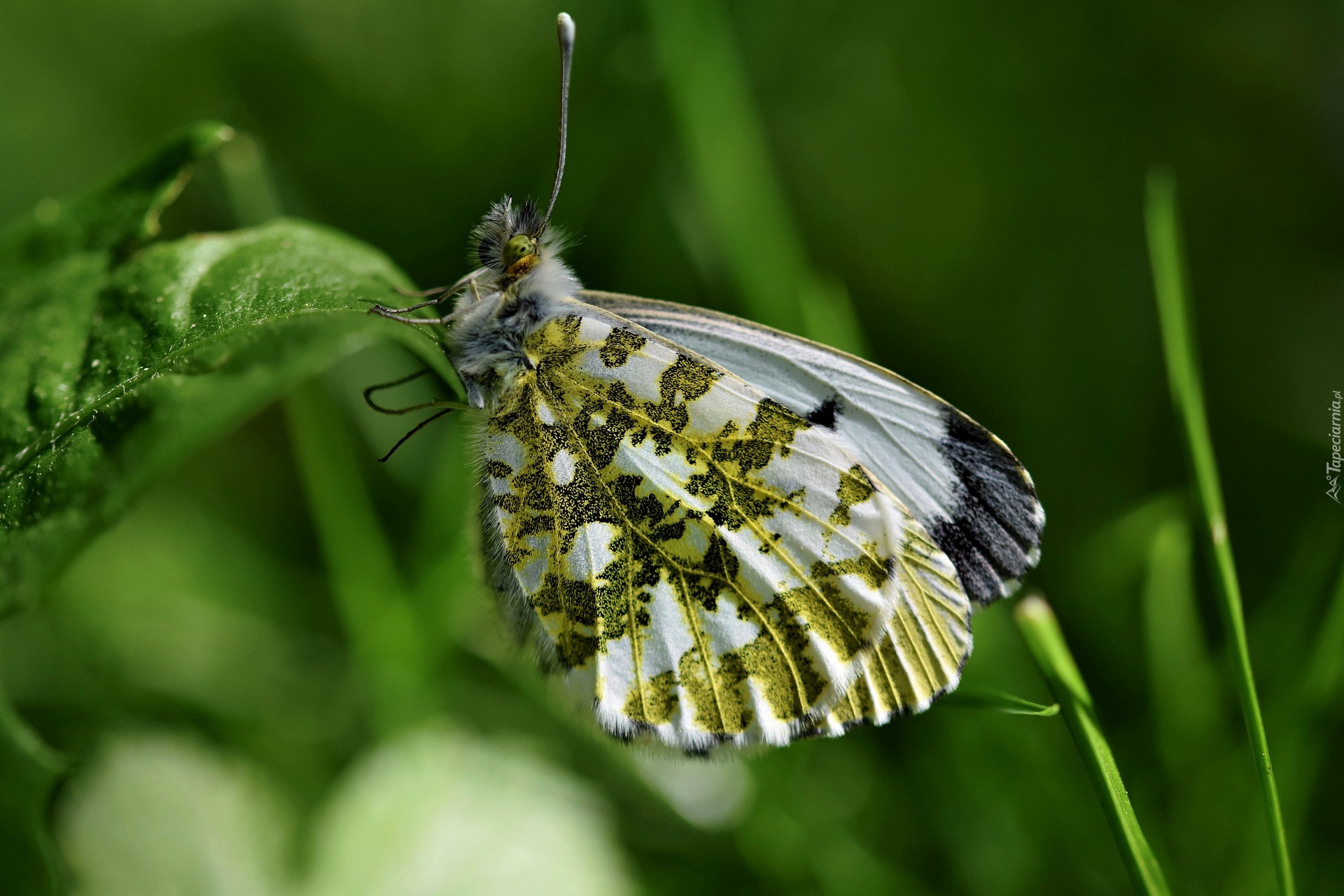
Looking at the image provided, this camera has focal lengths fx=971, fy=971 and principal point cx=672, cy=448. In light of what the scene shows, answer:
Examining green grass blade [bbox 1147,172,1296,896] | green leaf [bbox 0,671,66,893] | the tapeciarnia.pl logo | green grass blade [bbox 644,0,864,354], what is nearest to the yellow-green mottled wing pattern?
green grass blade [bbox 1147,172,1296,896]

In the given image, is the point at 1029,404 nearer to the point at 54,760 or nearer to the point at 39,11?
A: the point at 54,760

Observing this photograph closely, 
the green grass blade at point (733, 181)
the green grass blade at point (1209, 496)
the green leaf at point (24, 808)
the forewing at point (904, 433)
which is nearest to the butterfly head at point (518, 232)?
the forewing at point (904, 433)

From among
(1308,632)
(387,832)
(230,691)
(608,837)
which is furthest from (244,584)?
(1308,632)

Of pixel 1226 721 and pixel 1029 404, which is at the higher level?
pixel 1029 404

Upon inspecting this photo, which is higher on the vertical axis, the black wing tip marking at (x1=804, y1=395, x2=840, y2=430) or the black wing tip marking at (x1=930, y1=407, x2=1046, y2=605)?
the black wing tip marking at (x1=804, y1=395, x2=840, y2=430)

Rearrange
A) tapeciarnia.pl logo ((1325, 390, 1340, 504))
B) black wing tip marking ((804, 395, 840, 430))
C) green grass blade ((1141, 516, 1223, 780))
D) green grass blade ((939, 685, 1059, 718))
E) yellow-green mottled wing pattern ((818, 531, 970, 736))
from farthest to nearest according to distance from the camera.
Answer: tapeciarnia.pl logo ((1325, 390, 1340, 504)) → green grass blade ((1141, 516, 1223, 780)) → black wing tip marking ((804, 395, 840, 430)) → yellow-green mottled wing pattern ((818, 531, 970, 736)) → green grass blade ((939, 685, 1059, 718))

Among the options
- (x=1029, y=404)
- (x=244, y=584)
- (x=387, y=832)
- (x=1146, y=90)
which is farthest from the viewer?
(x=1146, y=90)

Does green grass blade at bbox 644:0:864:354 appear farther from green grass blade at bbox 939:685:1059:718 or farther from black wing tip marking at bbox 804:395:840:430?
green grass blade at bbox 939:685:1059:718

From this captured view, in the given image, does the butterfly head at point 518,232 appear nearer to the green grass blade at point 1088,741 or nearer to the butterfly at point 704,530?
the butterfly at point 704,530
